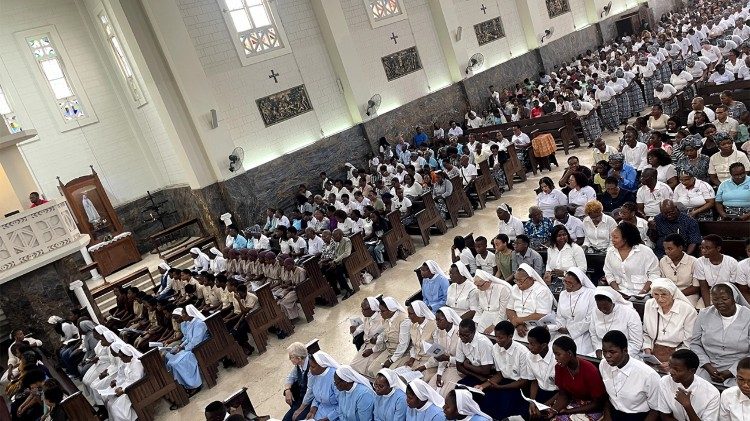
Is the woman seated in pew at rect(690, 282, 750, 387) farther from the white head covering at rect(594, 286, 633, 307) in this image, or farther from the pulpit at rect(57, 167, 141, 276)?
the pulpit at rect(57, 167, 141, 276)

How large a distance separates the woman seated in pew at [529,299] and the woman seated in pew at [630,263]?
674 mm

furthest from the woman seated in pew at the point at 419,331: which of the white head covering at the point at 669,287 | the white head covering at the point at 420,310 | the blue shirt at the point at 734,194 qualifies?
the blue shirt at the point at 734,194

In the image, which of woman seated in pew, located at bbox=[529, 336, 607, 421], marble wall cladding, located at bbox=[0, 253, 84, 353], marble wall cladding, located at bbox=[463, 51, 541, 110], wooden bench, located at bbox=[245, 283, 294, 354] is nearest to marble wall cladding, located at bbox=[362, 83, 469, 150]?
marble wall cladding, located at bbox=[463, 51, 541, 110]

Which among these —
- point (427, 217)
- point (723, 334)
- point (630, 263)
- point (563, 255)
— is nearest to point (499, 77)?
point (427, 217)

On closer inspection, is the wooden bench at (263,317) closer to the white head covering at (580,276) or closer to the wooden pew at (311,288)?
the wooden pew at (311,288)

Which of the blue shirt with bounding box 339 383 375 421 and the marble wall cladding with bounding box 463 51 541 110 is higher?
the marble wall cladding with bounding box 463 51 541 110

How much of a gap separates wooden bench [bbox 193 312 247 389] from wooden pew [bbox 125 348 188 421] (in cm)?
46

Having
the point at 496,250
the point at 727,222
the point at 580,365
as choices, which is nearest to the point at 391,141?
the point at 496,250

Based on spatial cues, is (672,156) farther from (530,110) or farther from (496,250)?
(530,110)

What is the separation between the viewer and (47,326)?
33.2ft

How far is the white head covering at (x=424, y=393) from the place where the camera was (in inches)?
173

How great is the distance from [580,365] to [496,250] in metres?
2.65

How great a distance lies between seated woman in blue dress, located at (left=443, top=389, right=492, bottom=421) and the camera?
417 centimetres

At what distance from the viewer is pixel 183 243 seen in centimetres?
1463
